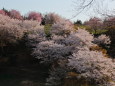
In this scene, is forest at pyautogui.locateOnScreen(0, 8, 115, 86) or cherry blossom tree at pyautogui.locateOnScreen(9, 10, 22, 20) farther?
cherry blossom tree at pyautogui.locateOnScreen(9, 10, 22, 20)

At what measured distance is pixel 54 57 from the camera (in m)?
30.7

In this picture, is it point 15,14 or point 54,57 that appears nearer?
point 54,57

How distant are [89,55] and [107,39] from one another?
54.8 ft

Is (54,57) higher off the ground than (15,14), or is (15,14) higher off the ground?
(15,14)

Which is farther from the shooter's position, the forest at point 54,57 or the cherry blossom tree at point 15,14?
the cherry blossom tree at point 15,14

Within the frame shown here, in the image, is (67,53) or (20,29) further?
(20,29)

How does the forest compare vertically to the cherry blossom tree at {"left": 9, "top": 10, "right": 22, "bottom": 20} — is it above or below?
below

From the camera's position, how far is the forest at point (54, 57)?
20.2 metres

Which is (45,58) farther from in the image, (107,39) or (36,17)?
(36,17)

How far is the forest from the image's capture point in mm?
20188

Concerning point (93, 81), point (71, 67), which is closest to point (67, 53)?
point (71, 67)

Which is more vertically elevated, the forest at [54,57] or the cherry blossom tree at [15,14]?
the cherry blossom tree at [15,14]

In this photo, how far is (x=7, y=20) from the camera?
42812 millimetres

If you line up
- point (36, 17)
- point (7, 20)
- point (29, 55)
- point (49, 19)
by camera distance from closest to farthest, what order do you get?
Result: point (29, 55) < point (7, 20) < point (49, 19) < point (36, 17)
